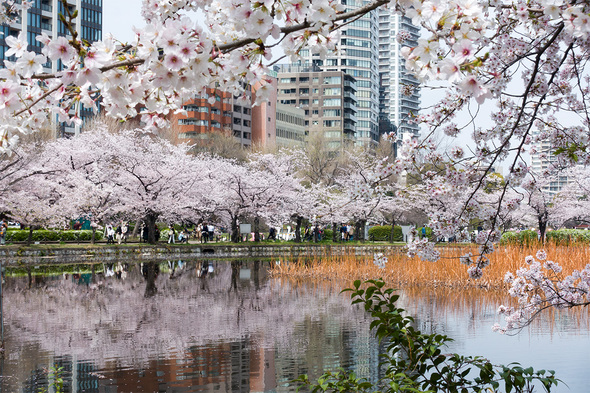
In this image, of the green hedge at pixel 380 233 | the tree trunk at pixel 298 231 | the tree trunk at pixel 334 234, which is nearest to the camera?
the tree trunk at pixel 298 231

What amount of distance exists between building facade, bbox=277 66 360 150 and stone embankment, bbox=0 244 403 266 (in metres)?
75.6

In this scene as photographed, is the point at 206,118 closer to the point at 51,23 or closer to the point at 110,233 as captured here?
the point at 51,23

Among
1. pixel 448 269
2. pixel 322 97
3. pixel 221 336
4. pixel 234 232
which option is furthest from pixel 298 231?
pixel 322 97

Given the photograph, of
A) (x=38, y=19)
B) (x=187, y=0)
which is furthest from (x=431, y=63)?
(x=38, y=19)

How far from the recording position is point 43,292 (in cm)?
1755

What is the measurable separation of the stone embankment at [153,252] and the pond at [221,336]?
29.9 feet

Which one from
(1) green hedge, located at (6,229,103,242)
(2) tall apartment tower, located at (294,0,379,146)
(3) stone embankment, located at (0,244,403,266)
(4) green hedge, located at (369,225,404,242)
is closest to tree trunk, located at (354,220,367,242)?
(4) green hedge, located at (369,225,404,242)

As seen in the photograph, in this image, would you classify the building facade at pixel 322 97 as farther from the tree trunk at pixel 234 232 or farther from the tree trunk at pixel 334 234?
the tree trunk at pixel 234 232

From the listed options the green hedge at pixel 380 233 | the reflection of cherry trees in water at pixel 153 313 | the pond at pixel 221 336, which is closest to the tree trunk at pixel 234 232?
the green hedge at pixel 380 233

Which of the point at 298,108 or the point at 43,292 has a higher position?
the point at 298,108

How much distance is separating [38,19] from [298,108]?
145ft

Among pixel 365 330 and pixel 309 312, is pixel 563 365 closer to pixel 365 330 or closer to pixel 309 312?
pixel 365 330

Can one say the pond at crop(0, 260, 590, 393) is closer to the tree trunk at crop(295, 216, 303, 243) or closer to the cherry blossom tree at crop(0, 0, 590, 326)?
the cherry blossom tree at crop(0, 0, 590, 326)

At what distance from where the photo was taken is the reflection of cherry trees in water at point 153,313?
10.5 meters
